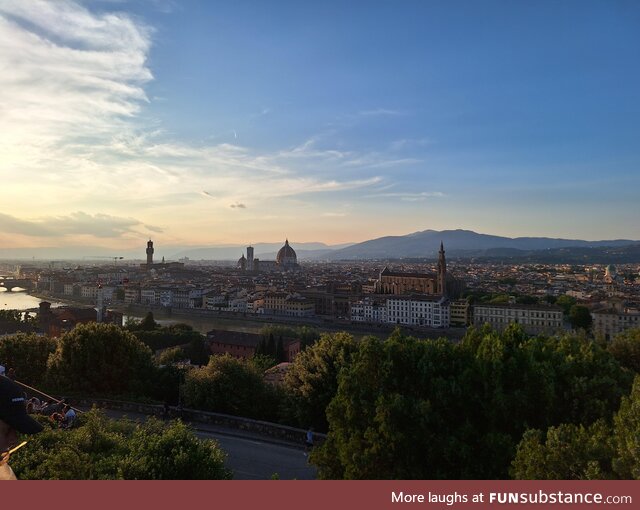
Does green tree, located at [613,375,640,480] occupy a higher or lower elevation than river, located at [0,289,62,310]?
higher

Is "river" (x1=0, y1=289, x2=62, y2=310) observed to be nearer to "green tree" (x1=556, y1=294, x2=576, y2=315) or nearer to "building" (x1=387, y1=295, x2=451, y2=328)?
"building" (x1=387, y1=295, x2=451, y2=328)

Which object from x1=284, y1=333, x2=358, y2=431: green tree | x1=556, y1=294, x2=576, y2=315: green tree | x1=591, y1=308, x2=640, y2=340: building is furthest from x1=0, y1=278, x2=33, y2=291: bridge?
x1=284, y1=333, x2=358, y2=431: green tree

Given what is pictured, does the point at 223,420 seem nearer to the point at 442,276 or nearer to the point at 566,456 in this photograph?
the point at 566,456

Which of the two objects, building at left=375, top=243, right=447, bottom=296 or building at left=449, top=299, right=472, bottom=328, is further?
building at left=375, top=243, right=447, bottom=296

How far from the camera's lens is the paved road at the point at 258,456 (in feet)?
27.6

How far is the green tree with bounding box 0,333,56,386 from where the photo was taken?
1410 cm

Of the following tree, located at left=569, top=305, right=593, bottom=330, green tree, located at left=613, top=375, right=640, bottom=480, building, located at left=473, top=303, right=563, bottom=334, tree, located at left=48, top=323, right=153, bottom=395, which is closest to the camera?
green tree, located at left=613, top=375, right=640, bottom=480

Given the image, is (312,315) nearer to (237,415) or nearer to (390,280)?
(390,280)

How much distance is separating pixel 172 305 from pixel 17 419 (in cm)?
6376

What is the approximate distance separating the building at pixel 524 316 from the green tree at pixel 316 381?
29.1m

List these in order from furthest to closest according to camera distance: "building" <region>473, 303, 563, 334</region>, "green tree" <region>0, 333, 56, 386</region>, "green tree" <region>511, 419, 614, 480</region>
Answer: "building" <region>473, 303, 563, 334</region> < "green tree" <region>0, 333, 56, 386</region> < "green tree" <region>511, 419, 614, 480</region>

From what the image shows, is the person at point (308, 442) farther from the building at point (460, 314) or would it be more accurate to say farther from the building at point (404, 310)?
the building at point (460, 314)

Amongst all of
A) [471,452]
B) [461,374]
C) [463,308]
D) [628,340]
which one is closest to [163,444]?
[471,452]

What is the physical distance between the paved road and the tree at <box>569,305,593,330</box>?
37365 millimetres
